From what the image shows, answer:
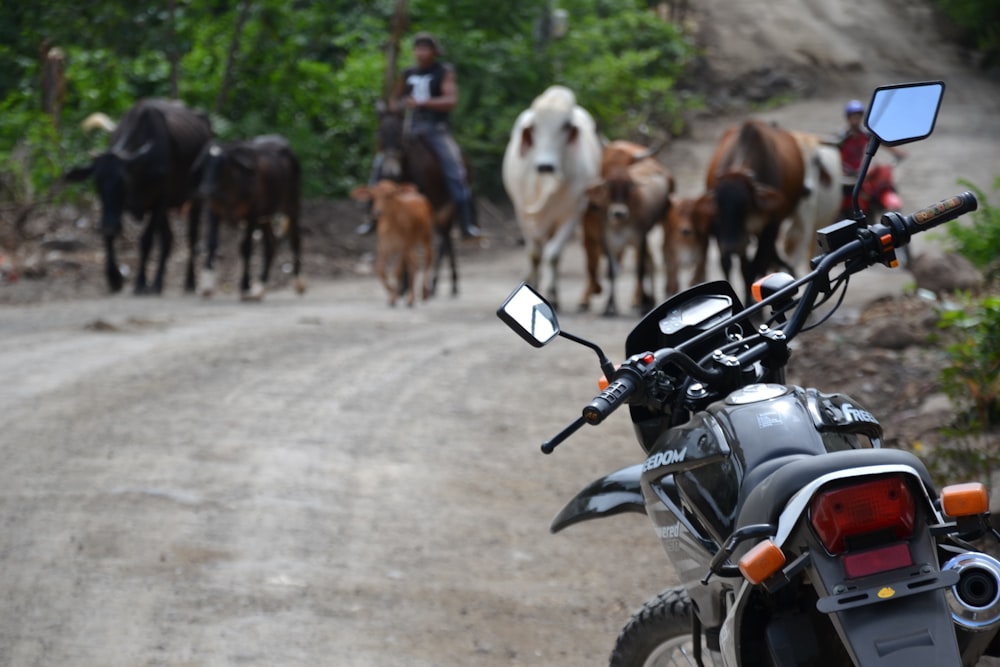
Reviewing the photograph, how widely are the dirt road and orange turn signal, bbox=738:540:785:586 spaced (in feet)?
7.82

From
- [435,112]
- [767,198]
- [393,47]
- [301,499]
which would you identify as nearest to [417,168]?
[435,112]

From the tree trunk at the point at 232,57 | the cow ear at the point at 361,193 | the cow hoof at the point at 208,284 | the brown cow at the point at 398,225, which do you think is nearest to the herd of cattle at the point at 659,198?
the brown cow at the point at 398,225

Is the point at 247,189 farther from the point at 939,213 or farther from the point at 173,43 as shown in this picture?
the point at 939,213

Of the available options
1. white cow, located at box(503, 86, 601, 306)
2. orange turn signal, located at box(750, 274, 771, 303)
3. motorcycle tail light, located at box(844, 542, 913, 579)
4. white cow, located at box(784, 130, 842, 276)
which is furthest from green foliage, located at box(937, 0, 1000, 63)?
motorcycle tail light, located at box(844, 542, 913, 579)

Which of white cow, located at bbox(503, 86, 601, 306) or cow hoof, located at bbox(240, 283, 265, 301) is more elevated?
white cow, located at bbox(503, 86, 601, 306)

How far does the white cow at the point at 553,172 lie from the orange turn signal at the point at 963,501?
11853 mm

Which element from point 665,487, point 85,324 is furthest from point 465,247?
point 665,487

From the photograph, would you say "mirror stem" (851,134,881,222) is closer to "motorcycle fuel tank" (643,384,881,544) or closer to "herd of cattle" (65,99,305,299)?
"motorcycle fuel tank" (643,384,881,544)

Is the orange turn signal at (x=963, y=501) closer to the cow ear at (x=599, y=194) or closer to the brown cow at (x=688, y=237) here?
the brown cow at (x=688, y=237)

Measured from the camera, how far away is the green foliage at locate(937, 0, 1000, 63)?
34.0 meters

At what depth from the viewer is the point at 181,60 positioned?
2244cm

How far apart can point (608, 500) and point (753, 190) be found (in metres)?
9.05

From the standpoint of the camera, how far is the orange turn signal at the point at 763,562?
2.57 meters

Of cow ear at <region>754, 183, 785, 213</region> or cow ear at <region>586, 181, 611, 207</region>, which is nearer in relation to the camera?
cow ear at <region>754, 183, 785, 213</region>
